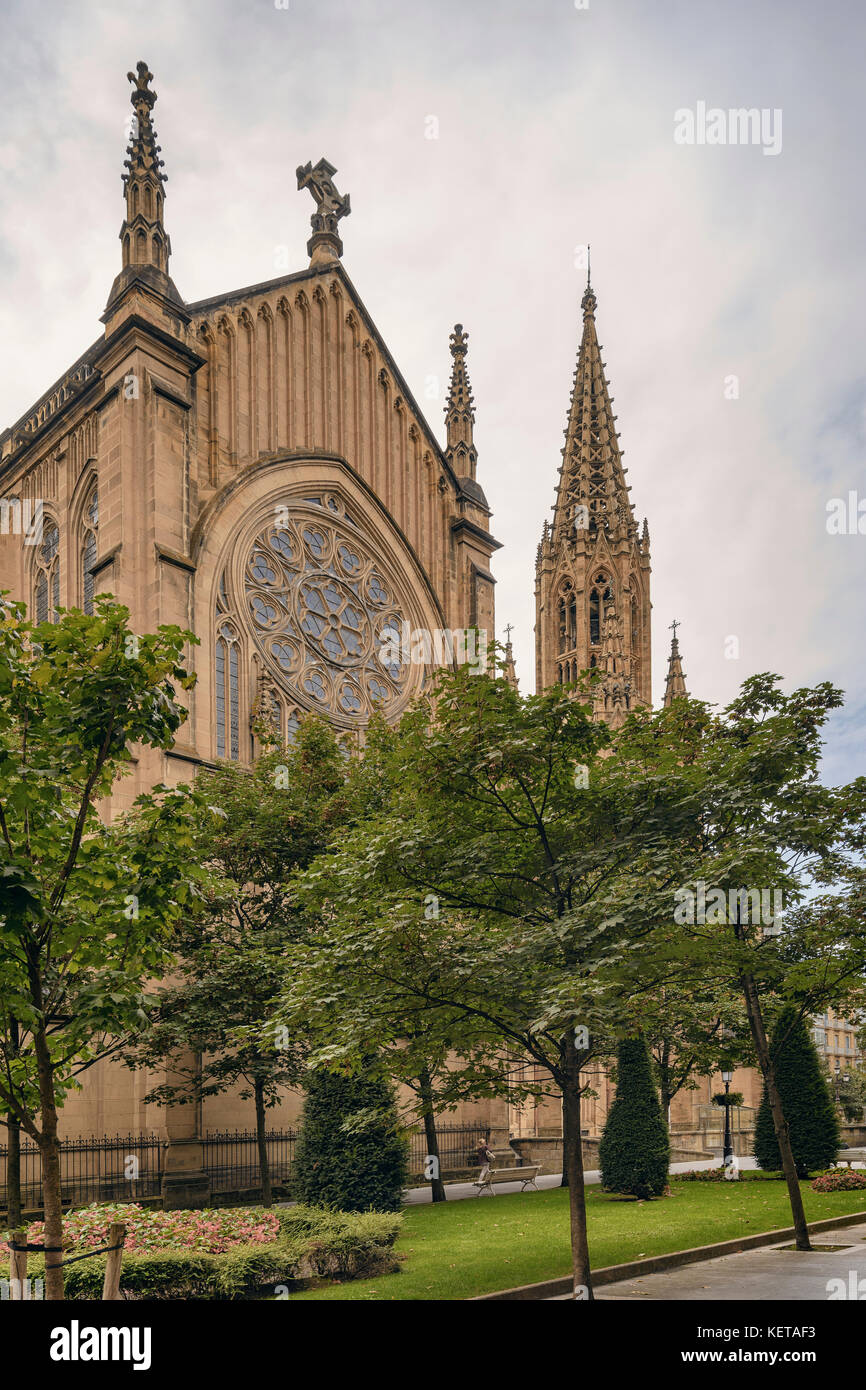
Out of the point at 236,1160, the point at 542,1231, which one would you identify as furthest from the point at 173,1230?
the point at 236,1160

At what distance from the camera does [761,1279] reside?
13.8 meters

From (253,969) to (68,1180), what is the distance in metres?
6.29

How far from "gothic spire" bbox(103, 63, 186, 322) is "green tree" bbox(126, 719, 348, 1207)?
12657mm

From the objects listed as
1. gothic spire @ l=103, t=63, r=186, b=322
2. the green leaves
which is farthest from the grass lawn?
gothic spire @ l=103, t=63, r=186, b=322

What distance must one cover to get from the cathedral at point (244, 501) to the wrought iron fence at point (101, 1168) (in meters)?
0.36

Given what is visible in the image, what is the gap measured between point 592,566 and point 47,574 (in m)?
38.2

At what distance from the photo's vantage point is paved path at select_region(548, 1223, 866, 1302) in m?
12.6

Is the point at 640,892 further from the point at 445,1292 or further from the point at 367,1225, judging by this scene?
the point at 367,1225

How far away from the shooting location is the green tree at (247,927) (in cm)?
2031

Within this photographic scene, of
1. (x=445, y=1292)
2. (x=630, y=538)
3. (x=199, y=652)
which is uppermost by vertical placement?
(x=630, y=538)

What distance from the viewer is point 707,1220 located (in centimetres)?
1948

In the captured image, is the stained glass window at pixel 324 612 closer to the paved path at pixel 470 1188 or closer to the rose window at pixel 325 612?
the rose window at pixel 325 612

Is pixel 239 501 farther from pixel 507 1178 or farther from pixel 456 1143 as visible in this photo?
pixel 507 1178
